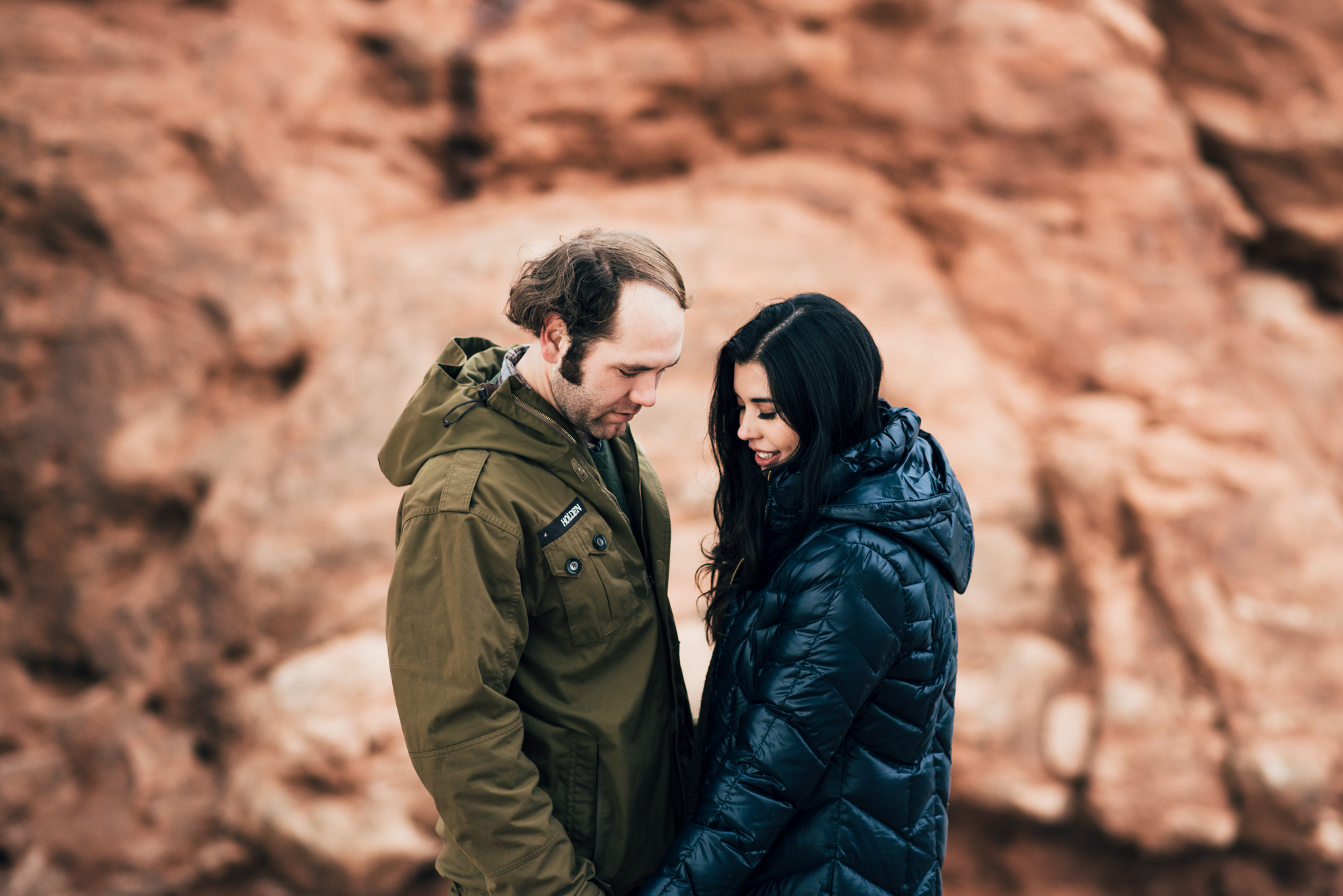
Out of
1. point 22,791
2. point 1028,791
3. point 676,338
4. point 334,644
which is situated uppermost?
point 22,791

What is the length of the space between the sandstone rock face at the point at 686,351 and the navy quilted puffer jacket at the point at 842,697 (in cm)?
199

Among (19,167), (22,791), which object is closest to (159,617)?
(22,791)

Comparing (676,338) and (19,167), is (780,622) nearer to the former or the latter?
(676,338)

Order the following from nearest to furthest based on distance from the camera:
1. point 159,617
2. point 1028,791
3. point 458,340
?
point 458,340, point 1028,791, point 159,617

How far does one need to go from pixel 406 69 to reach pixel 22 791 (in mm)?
4819

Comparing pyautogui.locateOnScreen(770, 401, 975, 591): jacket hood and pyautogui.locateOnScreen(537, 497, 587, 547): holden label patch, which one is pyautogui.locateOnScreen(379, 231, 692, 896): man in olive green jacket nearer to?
pyautogui.locateOnScreen(537, 497, 587, 547): holden label patch

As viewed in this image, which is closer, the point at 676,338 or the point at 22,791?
the point at 676,338

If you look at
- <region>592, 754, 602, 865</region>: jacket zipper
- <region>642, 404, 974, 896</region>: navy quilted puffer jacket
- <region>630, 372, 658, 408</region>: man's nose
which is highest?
<region>630, 372, 658, 408</region>: man's nose

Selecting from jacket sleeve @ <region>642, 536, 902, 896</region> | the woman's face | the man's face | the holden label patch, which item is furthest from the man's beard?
jacket sleeve @ <region>642, 536, 902, 896</region>

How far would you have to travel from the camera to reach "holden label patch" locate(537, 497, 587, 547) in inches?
78.0

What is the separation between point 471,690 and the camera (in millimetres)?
1809

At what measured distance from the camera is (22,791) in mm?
4992

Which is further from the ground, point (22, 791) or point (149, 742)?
point (22, 791)

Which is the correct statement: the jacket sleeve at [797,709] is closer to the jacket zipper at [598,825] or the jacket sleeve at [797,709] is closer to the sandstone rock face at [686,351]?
the jacket zipper at [598,825]
